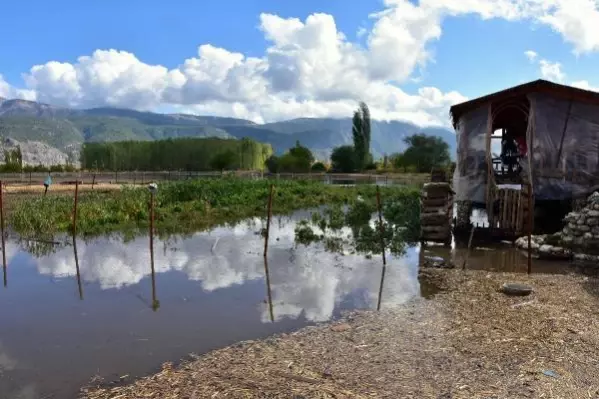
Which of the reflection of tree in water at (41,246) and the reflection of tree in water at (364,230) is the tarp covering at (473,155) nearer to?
the reflection of tree in water at (364,230)

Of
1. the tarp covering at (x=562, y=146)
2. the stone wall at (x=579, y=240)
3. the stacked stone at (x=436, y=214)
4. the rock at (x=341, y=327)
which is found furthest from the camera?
the tarp covering at (x=562, y=146)

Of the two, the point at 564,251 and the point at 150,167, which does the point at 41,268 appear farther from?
the point at 150,167

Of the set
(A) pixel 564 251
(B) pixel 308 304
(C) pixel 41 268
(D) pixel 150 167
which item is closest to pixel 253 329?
(B) pixel 308 304

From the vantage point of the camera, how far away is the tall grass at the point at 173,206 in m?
18.8

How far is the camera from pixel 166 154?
73312 mm

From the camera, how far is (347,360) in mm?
6539

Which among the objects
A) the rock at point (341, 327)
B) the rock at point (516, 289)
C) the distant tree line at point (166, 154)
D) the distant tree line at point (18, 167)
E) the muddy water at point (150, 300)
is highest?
the distant tree line at point (166, 154)

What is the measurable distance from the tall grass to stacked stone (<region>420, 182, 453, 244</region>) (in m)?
6.21

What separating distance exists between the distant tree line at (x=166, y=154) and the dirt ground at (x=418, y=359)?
2529 inches

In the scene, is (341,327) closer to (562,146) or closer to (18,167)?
(562,146)

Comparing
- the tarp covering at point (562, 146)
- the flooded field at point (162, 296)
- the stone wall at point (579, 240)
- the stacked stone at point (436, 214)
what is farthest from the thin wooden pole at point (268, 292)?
the tarp covering at point (562, 146)

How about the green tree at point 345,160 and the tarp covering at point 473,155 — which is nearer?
the tarp covering at point 473,155

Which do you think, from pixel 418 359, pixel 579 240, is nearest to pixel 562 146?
pixel 579 240

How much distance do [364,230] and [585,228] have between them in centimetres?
752
